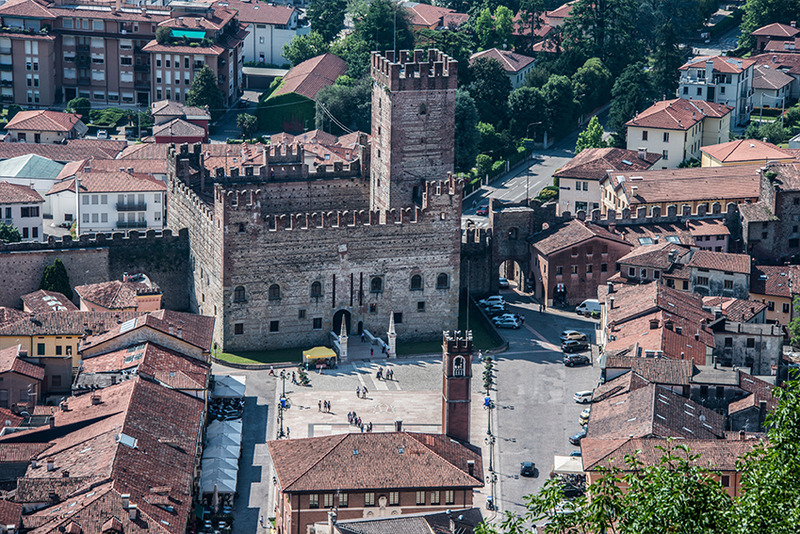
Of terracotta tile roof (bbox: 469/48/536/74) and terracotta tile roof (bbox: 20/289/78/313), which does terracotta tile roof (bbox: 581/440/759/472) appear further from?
terracotta tile roof (bbox: 469/48/536/74)

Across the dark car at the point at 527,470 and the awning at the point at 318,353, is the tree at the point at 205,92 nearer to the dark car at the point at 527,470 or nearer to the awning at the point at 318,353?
the awning at the point at 318,353

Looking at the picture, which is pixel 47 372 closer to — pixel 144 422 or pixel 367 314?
pixel 144 422

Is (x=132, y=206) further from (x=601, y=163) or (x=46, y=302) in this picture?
(x=601, y=163)

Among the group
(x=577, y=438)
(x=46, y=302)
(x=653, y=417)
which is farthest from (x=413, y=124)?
(x=653, y=417)

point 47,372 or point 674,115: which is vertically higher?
point 674,115

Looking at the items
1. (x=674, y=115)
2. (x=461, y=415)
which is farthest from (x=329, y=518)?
(x=674, y=115)
